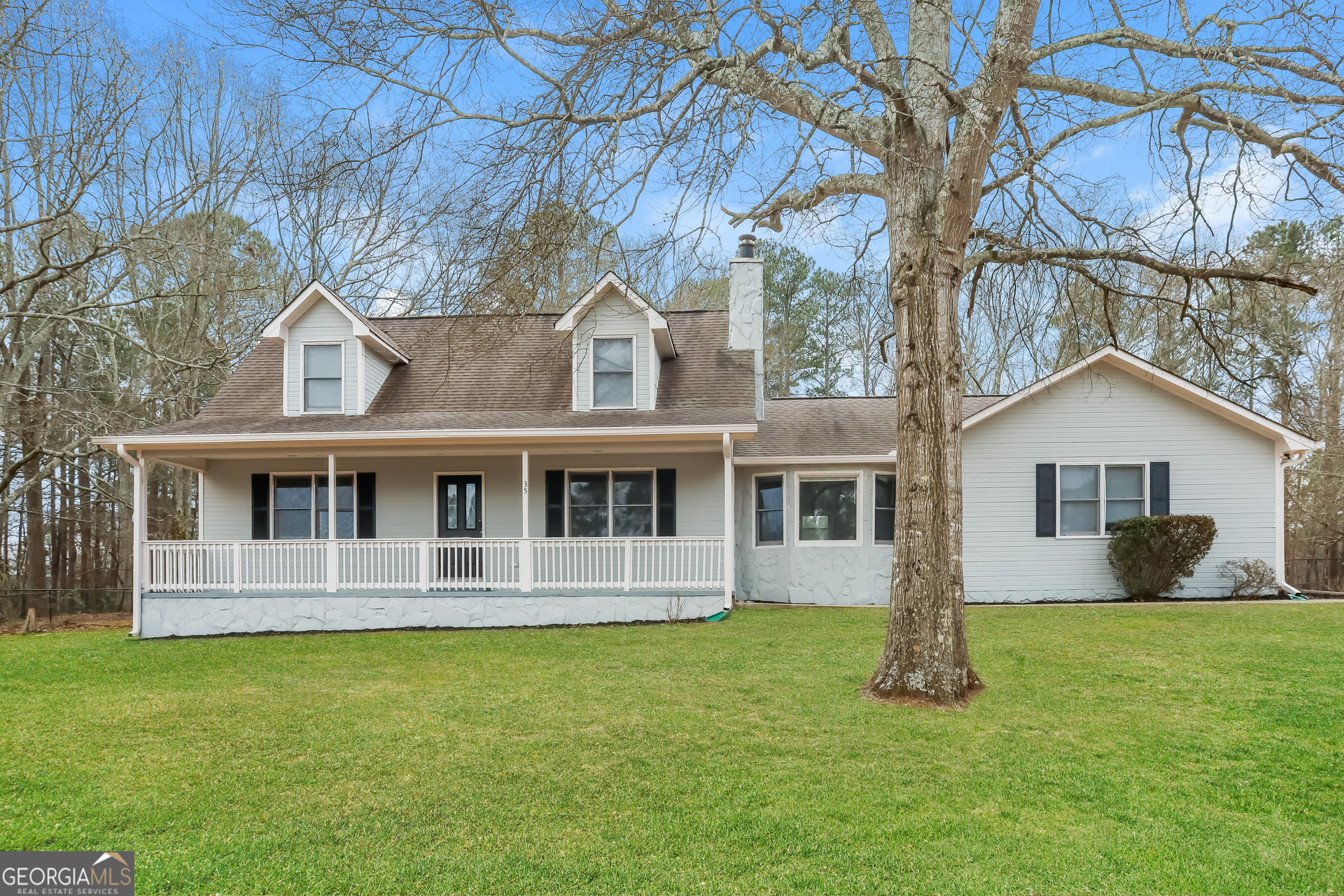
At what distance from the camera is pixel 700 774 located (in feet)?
17.4

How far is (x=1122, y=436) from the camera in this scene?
46.5 ft

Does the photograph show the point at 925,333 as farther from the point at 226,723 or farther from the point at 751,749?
the point at 226,723

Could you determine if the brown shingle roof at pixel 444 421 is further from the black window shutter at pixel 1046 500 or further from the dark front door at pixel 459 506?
the black window shutter at pixel 1046 500

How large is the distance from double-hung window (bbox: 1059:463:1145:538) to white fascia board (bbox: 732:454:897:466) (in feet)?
10.1

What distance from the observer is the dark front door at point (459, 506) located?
14594mm

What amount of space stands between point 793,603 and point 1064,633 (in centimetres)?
502

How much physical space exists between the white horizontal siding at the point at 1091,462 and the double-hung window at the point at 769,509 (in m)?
3.23

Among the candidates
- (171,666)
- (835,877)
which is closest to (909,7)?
(835,877)

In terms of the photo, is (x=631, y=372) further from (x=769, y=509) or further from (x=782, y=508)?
(x=782, y=508)

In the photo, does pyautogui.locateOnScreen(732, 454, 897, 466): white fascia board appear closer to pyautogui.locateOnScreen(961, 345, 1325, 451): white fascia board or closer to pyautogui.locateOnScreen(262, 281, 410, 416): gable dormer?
pyautogui.locateOnScreen(961, 345, 1325, 451): white fascia board

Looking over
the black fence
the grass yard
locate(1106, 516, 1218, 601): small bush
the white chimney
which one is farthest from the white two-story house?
the black fence

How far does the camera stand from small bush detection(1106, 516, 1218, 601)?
13305mm

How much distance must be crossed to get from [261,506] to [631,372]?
6975 millimetres

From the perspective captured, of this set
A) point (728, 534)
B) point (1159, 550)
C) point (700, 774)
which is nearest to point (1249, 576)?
point (1159, 550)
